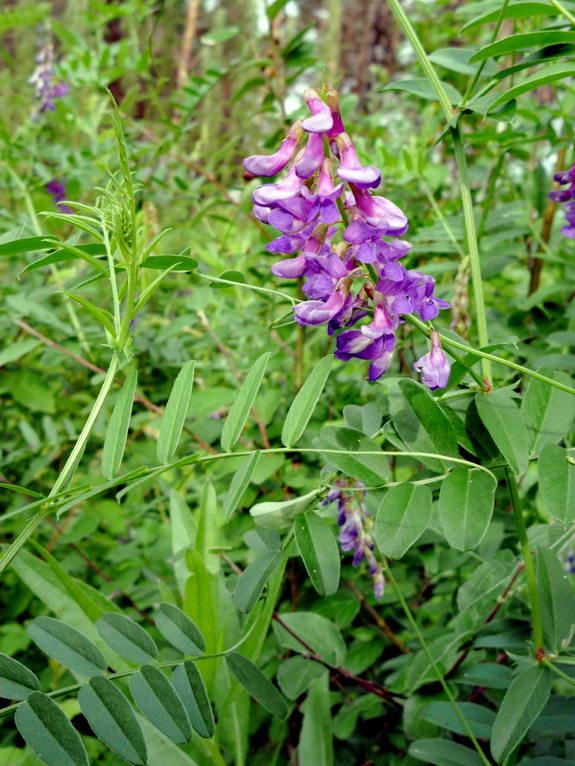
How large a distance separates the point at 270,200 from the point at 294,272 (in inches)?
2.8

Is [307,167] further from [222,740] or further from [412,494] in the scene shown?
[222,740]

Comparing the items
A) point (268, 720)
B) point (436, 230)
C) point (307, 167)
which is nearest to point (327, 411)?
point (436, 230)

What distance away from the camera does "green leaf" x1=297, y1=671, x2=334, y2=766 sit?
28.5 inches

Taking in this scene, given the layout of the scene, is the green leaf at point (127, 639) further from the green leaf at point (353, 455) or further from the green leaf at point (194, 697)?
the green leaf at point (353, 455)


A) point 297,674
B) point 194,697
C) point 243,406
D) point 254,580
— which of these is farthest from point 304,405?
point 297,674

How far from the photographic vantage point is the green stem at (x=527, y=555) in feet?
1.80

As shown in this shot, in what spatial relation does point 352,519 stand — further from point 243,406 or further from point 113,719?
point 113,719

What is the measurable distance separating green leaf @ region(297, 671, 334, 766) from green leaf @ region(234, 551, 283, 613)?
28 cm

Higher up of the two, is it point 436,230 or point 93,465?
point 436,230

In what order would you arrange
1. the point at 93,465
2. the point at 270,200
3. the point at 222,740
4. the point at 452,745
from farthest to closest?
1. the point at 93,465
2. the point at 222,740
3. the point at 452,745
4. the point at 270,200

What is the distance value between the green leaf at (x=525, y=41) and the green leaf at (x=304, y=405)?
0.29m

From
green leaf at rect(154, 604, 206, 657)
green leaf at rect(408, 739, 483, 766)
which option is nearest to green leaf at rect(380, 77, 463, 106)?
green leaf at rect(154, 604, 206, 657)

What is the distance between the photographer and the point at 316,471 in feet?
3.28

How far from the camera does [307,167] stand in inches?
19.1
